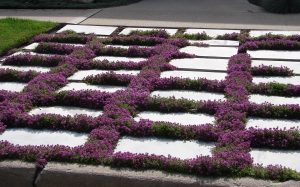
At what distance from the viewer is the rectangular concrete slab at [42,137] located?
4.07 meters

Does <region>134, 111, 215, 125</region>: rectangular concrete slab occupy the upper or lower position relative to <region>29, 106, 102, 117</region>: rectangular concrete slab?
upper

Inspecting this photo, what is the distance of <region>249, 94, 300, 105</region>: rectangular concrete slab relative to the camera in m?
4.59

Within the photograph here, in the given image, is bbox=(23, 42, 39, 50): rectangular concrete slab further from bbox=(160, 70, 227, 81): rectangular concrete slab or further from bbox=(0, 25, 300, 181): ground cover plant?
bbox=(160, 70, 227, 81): rectangular concrete slab

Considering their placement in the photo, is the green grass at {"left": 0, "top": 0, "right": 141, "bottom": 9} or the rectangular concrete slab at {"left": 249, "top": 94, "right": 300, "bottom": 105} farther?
the green grass at {"left": 0, "top": 0, "right": 141, "bottom": 9}

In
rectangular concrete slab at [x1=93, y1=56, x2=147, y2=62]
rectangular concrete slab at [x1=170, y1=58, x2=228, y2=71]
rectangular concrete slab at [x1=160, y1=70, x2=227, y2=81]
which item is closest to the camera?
rectangular concrete slab at [x1=160, y1=70, x2=227, y2=81]

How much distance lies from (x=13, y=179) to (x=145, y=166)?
1.01 metres

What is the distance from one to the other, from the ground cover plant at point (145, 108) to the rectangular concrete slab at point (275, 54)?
0.40ft

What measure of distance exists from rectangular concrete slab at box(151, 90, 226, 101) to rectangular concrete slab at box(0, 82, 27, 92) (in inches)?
54.7

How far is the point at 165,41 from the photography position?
6.53 metres

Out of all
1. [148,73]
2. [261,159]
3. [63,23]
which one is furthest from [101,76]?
[63,23]

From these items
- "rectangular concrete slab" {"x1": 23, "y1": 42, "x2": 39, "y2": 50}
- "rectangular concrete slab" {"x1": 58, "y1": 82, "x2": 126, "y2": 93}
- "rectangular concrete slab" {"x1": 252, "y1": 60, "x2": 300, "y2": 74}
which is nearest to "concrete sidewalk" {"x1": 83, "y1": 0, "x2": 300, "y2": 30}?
"rectangular concrete slab" {"x1": 23, "y1": 42, "x2": 39, "y2": 50}

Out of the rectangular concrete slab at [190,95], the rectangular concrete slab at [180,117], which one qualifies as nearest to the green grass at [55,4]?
the rectangular concrete slab at [190,95]

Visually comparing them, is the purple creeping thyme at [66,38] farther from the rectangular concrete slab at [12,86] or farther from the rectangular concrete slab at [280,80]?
the rectangular concrete slab at [280,80]

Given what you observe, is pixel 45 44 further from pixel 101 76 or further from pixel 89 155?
pixel 89 155
